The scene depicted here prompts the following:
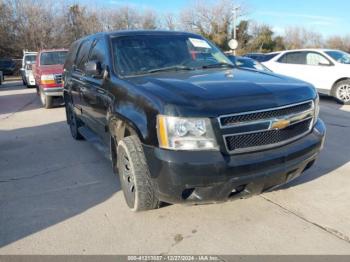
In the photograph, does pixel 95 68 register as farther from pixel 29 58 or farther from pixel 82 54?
pixel 29 58

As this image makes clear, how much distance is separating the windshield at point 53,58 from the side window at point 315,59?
818 centimetres

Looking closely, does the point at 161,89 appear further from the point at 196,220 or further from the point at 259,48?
the point at 259,48

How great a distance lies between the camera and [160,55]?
14.4ft

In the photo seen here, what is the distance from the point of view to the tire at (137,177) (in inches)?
133

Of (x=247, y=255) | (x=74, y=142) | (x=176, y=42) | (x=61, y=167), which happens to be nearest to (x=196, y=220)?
(x=247, y=255)

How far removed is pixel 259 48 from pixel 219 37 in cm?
586

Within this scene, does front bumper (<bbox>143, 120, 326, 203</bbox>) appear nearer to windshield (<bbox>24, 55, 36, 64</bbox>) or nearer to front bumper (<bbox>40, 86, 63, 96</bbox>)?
front bumper (<bbox>40, 86, 63, 96</bbox>)

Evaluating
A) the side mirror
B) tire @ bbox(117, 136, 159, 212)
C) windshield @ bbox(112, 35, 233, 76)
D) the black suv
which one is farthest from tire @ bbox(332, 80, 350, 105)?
tire @ bbox(117, 136, 159, 212)

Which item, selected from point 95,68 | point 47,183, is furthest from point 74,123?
point 95,68

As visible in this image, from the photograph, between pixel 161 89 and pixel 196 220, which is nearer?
pixel 161 89

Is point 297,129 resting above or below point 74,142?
above

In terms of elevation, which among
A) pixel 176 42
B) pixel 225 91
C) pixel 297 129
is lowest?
pixel 297 129

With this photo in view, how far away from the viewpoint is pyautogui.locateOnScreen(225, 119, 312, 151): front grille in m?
3.03

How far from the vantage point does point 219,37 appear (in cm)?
4419
